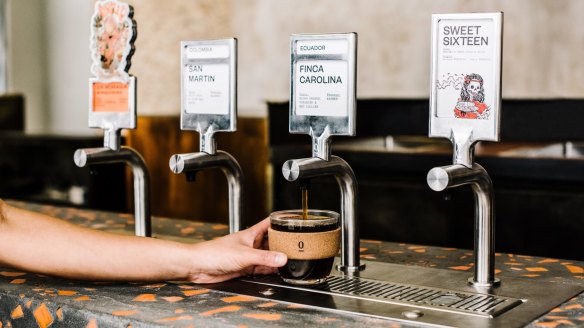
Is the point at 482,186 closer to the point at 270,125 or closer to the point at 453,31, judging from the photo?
the point at 453,31

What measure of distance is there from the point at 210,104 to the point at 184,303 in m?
0.47

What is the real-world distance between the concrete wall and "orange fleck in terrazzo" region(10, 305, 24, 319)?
3347 mm

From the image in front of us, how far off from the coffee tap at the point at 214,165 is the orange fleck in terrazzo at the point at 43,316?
0.36m

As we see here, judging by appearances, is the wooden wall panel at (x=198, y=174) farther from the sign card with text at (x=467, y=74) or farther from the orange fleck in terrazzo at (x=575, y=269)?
the sign card with text at (x=467, y=74)

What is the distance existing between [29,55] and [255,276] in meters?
5.87

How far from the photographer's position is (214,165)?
1540 millimetres

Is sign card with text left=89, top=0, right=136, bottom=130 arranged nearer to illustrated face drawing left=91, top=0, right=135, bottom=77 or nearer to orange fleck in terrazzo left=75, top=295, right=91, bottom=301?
illustrated face drawing left=91, top=0, right=135, bottom=77

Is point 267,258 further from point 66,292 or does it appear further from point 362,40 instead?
point 362,40

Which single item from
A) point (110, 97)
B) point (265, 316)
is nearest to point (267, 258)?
point (265, 316)

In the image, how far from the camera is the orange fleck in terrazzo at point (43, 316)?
4.10 ft

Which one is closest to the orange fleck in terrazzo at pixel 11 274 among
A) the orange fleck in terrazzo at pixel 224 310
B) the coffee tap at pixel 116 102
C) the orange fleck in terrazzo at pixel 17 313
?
→ the orange fleck in terrazzo at pixel 17 313

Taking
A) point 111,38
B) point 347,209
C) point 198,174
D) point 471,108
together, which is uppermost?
point 111,38

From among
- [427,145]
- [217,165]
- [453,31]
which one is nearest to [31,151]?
[427,145]

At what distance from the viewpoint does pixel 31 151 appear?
5043 millimetres
